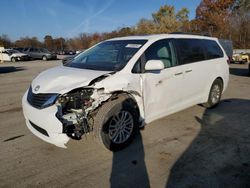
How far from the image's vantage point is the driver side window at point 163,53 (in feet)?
12.6

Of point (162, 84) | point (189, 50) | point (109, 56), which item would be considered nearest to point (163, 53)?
point (162, 84)

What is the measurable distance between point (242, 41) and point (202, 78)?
34072 millimetres

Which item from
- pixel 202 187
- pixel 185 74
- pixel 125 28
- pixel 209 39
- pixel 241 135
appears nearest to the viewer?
pixel 202 187

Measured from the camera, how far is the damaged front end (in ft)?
9.93

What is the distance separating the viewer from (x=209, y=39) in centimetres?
541

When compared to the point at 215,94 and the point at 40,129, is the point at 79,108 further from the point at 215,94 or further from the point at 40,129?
the point at 215,94

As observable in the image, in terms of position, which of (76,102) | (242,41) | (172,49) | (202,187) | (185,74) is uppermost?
(242,41)

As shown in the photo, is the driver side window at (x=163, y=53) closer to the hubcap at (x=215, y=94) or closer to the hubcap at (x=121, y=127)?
the hubcap at (x=121, y=127)

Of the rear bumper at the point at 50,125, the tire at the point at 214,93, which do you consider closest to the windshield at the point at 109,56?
the rear bumper at the point at 50,125

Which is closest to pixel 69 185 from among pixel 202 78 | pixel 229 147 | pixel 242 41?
pixel 229 147

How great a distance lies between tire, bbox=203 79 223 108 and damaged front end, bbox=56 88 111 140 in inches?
123

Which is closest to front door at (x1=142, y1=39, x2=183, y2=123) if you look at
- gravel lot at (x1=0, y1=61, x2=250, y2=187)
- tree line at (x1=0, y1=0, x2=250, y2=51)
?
gravel lot at (x1=0, y1=61, x2=250, y2=187)

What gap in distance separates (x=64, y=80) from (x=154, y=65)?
1382 mm

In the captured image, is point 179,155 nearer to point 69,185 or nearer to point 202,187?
point 202,187
